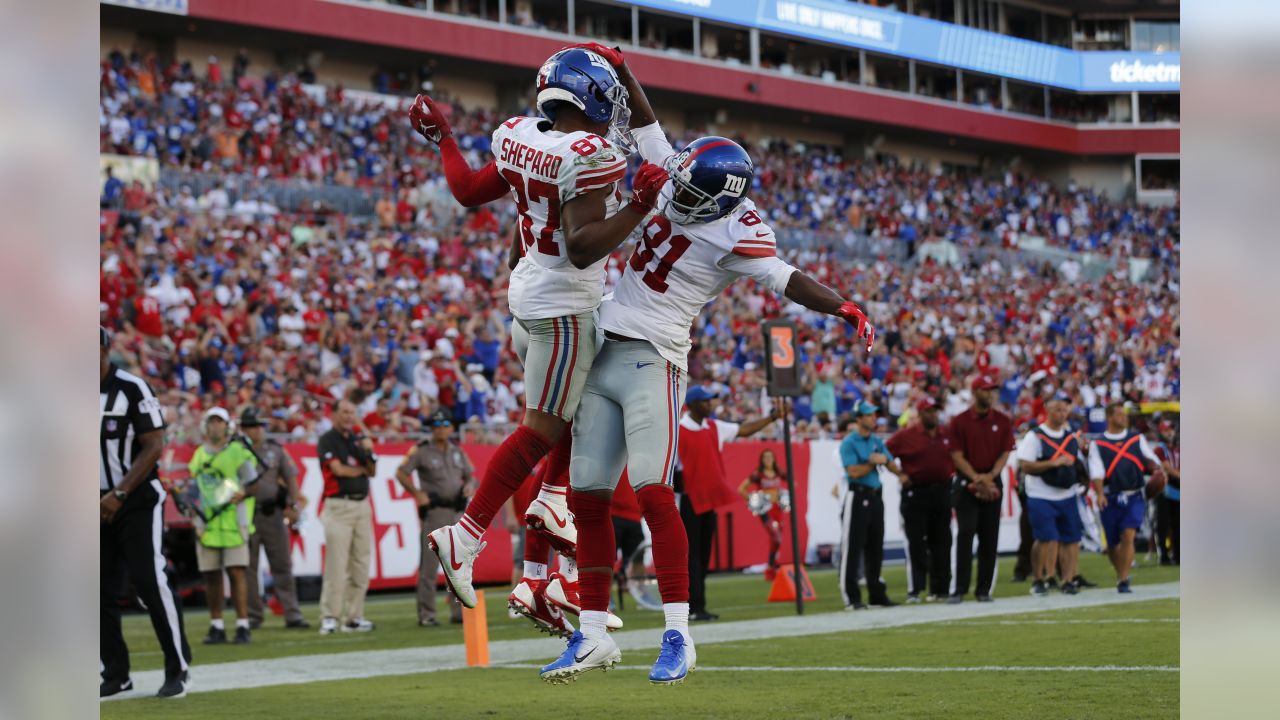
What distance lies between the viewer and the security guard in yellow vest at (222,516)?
48.7ft

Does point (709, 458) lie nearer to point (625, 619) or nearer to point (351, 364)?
point (625, 619)

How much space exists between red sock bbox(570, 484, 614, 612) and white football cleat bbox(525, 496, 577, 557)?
22 centimetres

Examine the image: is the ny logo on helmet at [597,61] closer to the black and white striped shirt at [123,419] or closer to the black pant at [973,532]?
the black and white striped shirt at [123,419]

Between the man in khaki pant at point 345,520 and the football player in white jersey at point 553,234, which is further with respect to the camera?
the man in khaki pant at point 345,520

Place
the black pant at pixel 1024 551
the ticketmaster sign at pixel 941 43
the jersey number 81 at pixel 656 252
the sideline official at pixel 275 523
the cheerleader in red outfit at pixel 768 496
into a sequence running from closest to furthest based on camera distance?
the jersey number 81 at pixel 656 252 < the sideline official at pixel 275 523 < the cheerleader in red outfit at pixel 768 496 < the black pant at pixel 1024 551 < the ticketmaster sign at pixel 941 43

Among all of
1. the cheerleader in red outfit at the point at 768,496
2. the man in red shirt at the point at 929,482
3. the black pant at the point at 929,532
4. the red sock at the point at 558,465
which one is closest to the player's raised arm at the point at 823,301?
the red sock at the point at 558,465

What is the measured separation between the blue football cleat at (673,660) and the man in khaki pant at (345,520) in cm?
919

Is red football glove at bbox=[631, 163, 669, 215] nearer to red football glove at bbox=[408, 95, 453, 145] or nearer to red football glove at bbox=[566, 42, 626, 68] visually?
red football glove at bbox=[566, 42, 626, 68]

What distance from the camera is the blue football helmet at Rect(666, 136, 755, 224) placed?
22.6 ft

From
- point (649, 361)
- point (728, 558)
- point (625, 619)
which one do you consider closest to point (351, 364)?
point (728, 558)

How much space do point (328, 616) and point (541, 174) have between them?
31.9ft

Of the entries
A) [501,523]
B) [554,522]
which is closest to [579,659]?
[554,522]

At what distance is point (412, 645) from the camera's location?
45.7 ft

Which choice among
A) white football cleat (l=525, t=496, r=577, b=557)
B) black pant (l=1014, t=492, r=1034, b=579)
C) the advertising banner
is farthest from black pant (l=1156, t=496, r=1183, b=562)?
white football cleat (l=525, t=496, r=577, b=557)
